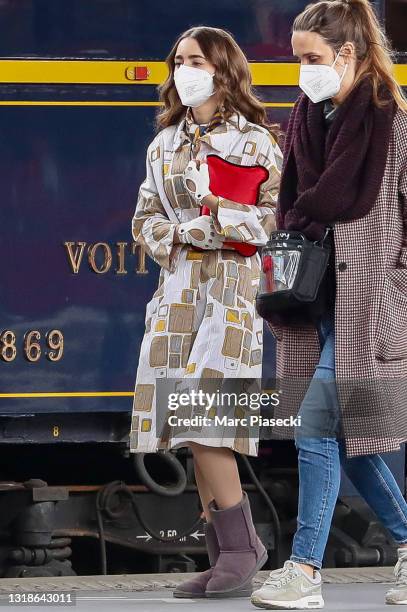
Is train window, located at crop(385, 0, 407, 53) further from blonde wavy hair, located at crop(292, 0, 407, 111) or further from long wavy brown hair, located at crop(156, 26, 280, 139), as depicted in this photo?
blonde wavy hair, located at crop(292, 0, 407, 111)

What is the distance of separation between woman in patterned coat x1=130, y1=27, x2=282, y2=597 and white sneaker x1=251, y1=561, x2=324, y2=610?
14.8 inches

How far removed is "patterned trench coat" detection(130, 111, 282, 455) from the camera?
4.75 meters

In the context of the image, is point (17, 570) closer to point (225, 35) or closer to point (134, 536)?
point (134, 536)

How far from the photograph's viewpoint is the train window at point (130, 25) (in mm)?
6191

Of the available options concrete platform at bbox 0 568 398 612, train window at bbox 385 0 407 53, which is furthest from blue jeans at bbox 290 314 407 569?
train window at bbox 385 0 407 53

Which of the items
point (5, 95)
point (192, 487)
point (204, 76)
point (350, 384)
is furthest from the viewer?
point (192, 487)

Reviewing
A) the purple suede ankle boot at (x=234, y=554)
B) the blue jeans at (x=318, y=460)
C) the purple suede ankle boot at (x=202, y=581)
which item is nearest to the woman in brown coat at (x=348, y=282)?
the blue jeans at (x=318, y=460)

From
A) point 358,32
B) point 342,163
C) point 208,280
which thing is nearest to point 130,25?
point 208,280

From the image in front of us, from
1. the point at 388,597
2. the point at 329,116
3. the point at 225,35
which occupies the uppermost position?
the point at 225,35

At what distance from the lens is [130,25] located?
6.26 m

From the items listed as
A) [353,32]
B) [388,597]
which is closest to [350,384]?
[388,597]

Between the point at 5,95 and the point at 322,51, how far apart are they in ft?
6.92

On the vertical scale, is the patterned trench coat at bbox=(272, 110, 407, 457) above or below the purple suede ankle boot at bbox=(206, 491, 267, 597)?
above

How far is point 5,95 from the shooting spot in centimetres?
620
